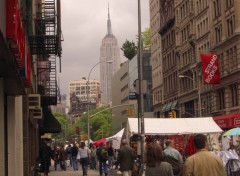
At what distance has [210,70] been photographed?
60500 millimetres

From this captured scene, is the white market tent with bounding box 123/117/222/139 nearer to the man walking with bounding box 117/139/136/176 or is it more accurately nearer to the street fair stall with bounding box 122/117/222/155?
the street fair stall with bounding box 122/117/222/155

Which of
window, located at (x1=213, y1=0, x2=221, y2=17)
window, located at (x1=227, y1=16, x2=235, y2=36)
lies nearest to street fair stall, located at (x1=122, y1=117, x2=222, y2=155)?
window, located at (x1=227, y1=16, x2=235, y2=36)

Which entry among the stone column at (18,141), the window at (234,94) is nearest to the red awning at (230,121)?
the window at (234,94)

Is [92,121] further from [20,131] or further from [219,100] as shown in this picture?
[20,131]

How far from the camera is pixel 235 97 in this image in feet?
193

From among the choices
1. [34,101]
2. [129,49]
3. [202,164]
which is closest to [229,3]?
[34,101]

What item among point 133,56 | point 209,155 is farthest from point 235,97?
point 133,56

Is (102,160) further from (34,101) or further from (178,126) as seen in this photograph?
(34,101)

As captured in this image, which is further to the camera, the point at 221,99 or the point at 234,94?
the point at 221,99

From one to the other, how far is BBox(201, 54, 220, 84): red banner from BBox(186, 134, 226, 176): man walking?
52.3m

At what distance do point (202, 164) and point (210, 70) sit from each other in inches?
2090

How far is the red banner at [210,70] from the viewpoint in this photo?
60094 mm

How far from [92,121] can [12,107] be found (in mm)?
175886

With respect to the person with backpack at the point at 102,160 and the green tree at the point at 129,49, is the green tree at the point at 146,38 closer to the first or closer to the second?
the green tree at the point at 129,49
